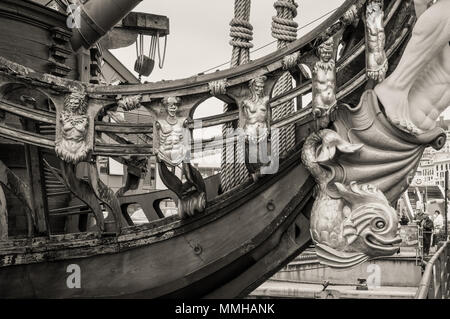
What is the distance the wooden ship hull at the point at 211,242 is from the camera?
142 inches

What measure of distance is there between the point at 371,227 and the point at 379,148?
428mm

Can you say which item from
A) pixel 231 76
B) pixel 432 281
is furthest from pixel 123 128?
pixel 432 281

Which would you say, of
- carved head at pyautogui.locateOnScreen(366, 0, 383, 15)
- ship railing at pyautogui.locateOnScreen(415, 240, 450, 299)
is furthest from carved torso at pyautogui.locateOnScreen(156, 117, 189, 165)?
ship railing at pyautogui.locateOnScreen(415, 240, 450, 299)

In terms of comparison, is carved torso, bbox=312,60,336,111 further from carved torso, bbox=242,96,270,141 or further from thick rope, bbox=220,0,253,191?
thick rope, bbox=220,0,253,191

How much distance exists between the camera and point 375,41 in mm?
3398

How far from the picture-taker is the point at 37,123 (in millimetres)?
3992

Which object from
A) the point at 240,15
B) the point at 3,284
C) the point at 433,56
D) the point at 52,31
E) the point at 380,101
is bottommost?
the point at 3,284

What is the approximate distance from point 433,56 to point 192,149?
1363 mm

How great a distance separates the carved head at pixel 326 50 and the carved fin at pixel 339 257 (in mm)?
970

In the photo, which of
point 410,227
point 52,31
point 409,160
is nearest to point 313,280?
point 410,227

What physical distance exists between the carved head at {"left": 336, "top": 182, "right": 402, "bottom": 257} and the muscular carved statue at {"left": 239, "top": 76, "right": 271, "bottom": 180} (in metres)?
0.54

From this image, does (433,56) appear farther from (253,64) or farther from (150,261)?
(150,261)

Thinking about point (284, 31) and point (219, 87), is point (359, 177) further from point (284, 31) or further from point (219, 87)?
point (284, 31)

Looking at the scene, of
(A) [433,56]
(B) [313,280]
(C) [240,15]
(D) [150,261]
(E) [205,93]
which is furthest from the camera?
(B) [313,280]
